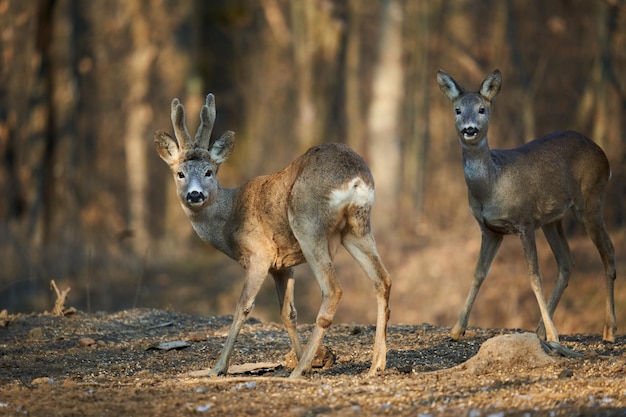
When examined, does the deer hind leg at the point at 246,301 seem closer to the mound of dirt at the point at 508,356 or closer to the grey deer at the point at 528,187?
the mound of dirt at the point at 508,356

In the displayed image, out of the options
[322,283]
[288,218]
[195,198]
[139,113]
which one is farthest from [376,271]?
[139,113]

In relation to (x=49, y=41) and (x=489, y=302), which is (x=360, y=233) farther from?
(x=49, y=41)

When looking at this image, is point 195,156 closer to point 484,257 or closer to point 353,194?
point 353,194

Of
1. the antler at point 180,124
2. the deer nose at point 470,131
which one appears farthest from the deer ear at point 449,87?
the antler at point 180,124

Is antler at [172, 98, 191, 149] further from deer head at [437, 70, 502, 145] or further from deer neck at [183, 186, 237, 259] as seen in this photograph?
deer head at [437, 70, 502, 145]

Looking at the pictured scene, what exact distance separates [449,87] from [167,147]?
292cm

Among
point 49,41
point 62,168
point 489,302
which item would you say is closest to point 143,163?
point 62,168

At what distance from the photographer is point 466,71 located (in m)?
26.2

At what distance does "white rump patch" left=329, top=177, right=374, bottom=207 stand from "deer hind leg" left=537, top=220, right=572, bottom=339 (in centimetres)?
307

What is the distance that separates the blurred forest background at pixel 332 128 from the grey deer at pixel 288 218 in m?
5.98

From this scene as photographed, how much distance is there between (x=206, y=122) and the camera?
9695 millimetres

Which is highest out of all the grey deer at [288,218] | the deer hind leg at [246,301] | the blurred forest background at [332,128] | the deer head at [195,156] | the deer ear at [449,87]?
the blurred forest background at [332,128]

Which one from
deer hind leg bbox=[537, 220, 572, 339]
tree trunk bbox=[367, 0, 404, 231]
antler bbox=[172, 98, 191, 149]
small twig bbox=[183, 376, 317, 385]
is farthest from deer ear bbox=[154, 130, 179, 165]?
tree trunk bbox=[367, 0, 404, 231]

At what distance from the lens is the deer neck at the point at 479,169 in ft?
34.4
